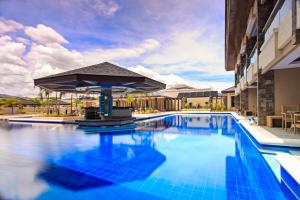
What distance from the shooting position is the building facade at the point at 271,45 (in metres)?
5.96

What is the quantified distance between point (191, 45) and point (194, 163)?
15196 millimetres

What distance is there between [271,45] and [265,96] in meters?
3.49

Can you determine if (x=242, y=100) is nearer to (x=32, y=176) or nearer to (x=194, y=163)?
(x=194, y=163)

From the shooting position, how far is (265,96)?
996cm

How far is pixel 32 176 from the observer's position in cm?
425

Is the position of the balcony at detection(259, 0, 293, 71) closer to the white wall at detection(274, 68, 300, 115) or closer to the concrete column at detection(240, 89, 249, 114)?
the white wall at detection(274, 68, 300, 115)

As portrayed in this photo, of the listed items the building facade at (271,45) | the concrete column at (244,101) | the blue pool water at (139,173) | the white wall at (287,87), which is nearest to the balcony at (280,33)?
the building facade at (271,45)

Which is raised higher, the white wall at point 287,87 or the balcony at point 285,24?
the balcony at point 285,24

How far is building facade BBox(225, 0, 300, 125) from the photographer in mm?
5959

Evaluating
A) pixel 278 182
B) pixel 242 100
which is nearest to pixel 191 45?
pixel 242 100

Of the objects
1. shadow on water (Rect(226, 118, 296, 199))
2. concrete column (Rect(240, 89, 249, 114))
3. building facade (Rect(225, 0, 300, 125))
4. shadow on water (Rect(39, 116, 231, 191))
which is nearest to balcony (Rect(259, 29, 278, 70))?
building facade (Rect(225, 0, 300, 125))

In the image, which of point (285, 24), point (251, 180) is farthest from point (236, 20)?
point (251, 180)

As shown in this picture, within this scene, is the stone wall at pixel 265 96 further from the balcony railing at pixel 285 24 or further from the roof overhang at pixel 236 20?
the roof overhang at pixel 236 20

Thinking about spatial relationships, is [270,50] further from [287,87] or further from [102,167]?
[102,167]
